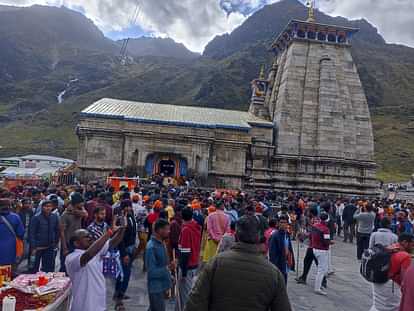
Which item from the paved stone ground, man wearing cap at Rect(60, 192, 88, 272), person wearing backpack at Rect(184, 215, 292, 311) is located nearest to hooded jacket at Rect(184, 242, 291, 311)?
person wearing backpack at Rect(184, 215, 292, 311)

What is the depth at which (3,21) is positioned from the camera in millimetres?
159375

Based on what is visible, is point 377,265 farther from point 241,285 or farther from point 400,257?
point 241,285

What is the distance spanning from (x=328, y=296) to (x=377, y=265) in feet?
14.0

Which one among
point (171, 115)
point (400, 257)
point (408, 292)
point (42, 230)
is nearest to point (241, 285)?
point (408, 292)

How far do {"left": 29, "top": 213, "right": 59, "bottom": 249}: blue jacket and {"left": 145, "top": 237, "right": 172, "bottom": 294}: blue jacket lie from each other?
3.26m

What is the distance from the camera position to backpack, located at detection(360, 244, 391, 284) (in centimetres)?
464

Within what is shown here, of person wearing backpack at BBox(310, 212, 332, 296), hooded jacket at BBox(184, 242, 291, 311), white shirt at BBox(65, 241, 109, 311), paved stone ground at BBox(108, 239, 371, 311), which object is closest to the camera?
hooded jacket at BBox(184, 242, 291, 311)

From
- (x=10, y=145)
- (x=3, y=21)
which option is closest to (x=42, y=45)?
(x=3, y=21)

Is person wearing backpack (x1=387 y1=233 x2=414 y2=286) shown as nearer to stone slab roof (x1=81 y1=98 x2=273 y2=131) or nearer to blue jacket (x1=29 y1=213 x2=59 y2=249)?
blue jacket (x1=29 y1=213 x2=59 y2=249)

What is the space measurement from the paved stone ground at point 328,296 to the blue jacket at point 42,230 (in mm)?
1613

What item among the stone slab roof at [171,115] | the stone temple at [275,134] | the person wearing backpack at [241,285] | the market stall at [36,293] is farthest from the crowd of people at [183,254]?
the stone slab roof at [171,115]

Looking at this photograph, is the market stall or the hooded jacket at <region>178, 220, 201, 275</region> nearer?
the market stall

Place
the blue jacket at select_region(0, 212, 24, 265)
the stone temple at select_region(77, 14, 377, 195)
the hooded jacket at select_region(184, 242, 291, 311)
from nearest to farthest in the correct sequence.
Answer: the hooded jacket at select_region(184, 242, 291, 311) < the blue jacket at select_region(0, 212, 24, 265) < the stone temple at select_region(77, 14, 377, 195)

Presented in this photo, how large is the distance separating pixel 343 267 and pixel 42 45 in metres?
160
